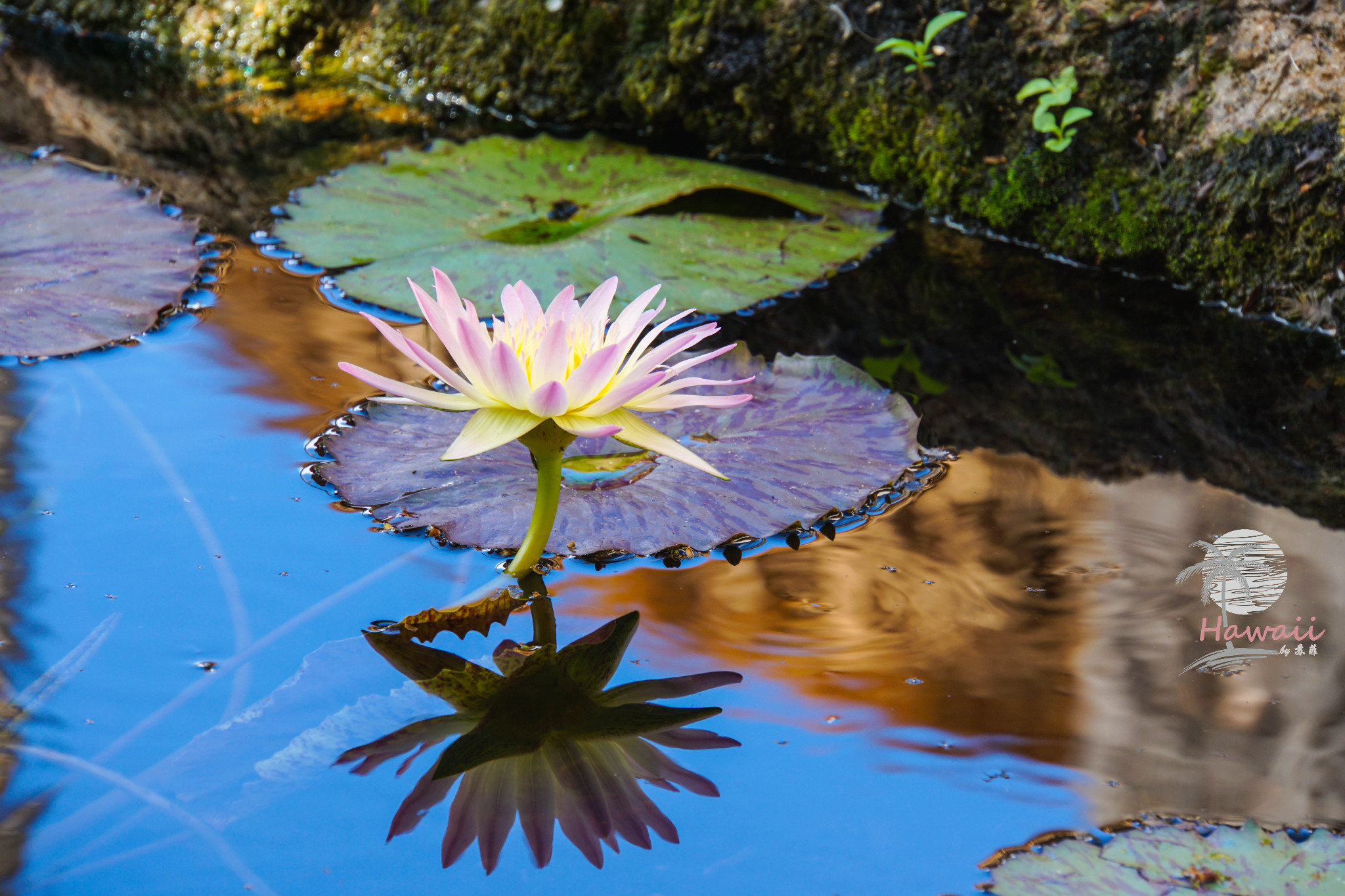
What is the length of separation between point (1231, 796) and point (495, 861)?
0.78 meters

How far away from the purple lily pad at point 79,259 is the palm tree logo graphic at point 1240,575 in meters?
1.89

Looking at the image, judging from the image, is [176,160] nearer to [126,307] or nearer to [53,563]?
[126,307]

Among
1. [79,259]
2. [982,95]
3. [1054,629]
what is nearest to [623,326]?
[1054,629]

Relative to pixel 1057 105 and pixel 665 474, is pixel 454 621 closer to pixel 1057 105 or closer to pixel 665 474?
pixel 665 474

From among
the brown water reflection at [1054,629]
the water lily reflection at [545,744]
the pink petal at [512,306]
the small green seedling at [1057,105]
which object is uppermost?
the small green seedling at [1057,105]

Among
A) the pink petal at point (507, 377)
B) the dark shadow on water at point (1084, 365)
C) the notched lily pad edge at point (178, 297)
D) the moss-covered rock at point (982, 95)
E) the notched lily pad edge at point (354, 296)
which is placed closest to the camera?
the pink petal at point (507, 377)

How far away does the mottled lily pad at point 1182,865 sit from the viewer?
897 mm

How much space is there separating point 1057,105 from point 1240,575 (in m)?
1.49

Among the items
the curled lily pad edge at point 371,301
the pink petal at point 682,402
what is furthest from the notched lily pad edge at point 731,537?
the curled lily pad edge at point 371,301

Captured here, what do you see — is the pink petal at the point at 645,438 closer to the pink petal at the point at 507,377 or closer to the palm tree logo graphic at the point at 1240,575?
the pink petal at the point at 507,377

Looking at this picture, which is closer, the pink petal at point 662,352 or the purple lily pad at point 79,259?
the pink petal at point 662,352

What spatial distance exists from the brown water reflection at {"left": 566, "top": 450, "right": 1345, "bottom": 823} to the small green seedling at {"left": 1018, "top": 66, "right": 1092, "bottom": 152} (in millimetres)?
1219

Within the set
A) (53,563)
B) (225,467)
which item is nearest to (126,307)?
(225,467)

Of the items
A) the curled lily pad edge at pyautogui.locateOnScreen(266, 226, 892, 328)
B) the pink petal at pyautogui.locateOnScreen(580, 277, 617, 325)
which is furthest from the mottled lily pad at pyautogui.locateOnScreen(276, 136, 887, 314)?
the pink petal at pyautogui.locateOnScreen(580, 277, 617, 325)
